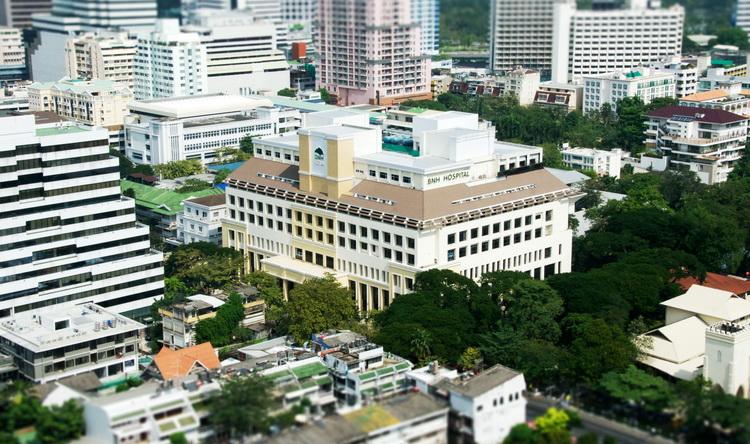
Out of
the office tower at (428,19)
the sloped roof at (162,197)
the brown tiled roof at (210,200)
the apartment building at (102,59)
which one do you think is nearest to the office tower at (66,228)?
the brown tiled roof at (210,200)

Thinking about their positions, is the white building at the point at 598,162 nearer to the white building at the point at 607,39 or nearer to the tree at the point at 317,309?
the tree at the point at 317,309

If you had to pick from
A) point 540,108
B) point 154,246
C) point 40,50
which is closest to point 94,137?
point 154,246

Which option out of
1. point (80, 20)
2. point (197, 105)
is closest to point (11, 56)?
point (80, 20)

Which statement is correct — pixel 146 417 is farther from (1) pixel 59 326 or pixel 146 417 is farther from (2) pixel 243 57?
(2) pixel 243 57

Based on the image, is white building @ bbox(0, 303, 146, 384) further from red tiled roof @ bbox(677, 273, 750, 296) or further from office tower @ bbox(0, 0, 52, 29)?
office tower @ bbox(0, 0, 52, 29)

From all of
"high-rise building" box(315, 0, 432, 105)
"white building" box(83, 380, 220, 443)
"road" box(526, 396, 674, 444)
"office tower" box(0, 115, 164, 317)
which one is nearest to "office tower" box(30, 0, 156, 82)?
"high-rise building" box(315, 0, 432, 105)

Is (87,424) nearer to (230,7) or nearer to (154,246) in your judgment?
(154,246)
